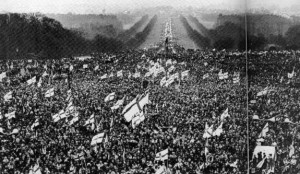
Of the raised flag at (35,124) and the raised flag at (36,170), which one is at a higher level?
the raised flag at (35,124)

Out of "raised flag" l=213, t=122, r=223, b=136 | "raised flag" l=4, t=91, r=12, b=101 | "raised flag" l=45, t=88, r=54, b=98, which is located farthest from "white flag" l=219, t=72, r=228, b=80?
"raised flag" l=4, t=91, r=12, b=101

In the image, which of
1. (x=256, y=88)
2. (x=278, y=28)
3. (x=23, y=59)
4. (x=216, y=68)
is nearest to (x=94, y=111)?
(x=23, y=59)

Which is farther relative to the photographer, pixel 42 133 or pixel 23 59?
pixel 23 59

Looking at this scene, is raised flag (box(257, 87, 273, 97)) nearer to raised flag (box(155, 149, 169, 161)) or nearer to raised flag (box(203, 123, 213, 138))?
raised flag (box(203, 123, 213, 138))

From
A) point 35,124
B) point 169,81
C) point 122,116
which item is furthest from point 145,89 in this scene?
point 35,124

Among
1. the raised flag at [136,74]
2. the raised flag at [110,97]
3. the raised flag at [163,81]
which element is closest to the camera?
the raised flag at [110,97]

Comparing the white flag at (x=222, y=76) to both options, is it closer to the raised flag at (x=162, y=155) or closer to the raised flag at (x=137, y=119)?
the raised flag at (x=137, y=119)

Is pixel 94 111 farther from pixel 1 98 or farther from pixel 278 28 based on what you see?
pixel 278 28

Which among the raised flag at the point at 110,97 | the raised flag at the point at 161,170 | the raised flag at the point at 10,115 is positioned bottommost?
the raised flag at the point at 161,170

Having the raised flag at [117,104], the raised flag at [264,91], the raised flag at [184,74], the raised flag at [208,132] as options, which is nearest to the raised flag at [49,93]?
the raised flag at [117,104]
